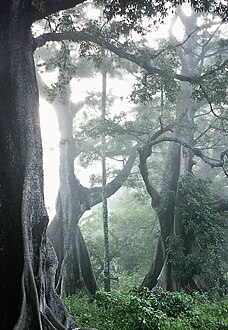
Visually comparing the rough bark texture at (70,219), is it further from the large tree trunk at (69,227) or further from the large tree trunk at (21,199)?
the large tree trunk at (21,199)

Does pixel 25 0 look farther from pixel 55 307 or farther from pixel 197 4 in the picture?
pixel 55 307

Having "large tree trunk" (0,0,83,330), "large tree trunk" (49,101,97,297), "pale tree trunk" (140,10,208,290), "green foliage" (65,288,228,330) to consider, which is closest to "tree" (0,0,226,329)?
"large tree trunk" (0,0,83,330)

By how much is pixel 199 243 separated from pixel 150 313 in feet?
18.8

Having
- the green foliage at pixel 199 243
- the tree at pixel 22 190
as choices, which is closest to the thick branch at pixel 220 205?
the green foliage at pixel 199 243

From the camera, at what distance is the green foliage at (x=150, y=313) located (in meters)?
5.72

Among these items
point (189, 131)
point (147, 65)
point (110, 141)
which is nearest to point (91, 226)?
point (110, 141)

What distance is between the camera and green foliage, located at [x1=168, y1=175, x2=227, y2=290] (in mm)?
10773

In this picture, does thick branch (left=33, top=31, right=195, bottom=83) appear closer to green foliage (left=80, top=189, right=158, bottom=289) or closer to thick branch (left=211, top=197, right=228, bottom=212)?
thick branch (left=211, top=197, right=228, bottom=212)

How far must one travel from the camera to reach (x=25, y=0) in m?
6.11

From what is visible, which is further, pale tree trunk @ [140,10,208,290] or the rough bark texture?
the rough bark texture

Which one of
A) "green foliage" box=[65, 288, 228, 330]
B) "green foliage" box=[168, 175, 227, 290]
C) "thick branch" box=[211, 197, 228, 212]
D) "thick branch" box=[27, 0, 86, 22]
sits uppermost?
"thick branch" box=[27, 0, 86, 22]

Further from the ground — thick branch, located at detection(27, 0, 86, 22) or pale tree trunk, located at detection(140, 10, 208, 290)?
thick branch, located at detection(27, 0, 86, 22)

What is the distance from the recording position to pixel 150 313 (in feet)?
19.0

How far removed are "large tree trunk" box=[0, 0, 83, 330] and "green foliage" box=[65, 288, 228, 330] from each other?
1.07m
